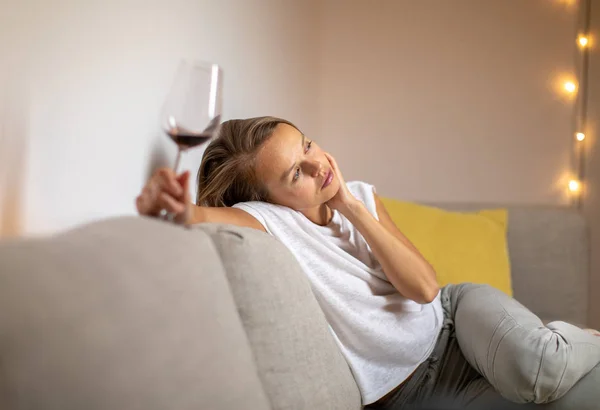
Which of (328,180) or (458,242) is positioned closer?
(328,180)

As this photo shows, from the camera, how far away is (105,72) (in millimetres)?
1371

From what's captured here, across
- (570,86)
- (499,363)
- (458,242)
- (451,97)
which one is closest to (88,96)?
(499,363)

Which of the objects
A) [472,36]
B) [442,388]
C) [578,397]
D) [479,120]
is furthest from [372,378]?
[472,36]

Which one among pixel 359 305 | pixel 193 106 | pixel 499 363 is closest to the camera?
pixel 193 106

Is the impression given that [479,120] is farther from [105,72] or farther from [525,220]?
[105,72]

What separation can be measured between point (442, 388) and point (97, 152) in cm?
100

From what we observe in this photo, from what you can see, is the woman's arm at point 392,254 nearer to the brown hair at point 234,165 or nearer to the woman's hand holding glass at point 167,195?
the brown hair at point 234,165

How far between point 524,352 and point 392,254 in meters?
0.36

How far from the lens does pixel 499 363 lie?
1423 mm

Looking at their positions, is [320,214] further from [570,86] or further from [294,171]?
[570,86]

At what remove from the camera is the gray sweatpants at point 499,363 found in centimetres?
136

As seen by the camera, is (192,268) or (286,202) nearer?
(192,268)

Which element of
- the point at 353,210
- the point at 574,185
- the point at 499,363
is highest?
the point at 353,210

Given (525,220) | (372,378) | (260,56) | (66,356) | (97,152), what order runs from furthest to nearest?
1. (525,220)
2. (260,56)
3. (372,378)
4. (97,152)
5. (66,356)
